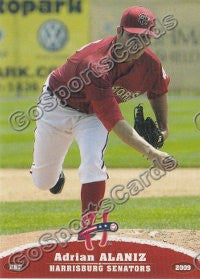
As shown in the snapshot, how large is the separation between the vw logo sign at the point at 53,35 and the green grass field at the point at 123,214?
1384 centimetres

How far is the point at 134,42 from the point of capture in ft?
14.5

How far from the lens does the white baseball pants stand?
15.7 feet

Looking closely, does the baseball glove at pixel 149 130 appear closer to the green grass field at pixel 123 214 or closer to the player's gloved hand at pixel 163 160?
the player's gloved hand at pixel 163 160

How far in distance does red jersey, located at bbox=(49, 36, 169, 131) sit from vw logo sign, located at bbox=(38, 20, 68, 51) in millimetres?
16526

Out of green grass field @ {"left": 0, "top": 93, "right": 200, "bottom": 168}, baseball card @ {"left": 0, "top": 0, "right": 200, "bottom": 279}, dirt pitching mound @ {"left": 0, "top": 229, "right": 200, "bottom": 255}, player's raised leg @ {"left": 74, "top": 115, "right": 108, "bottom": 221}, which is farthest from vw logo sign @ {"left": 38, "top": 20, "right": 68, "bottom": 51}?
player's raised leg @ {"left": 74, "top": 115, "right": 108, "bottom": 221}

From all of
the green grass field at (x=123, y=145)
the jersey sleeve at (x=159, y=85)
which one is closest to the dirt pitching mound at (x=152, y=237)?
the jersey sleeve at (x=159, y=85)

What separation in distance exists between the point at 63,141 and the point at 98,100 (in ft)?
2.95

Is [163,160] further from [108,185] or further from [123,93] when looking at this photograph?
[108,185]

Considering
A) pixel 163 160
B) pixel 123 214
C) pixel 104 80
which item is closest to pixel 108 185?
pixel 123 214

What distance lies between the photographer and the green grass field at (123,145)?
11.2m

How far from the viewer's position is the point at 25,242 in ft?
18.2

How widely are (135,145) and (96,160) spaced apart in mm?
588

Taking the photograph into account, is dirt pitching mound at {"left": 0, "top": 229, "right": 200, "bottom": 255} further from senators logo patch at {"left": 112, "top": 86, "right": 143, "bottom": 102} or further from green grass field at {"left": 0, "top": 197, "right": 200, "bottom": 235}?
senators logo patch at {"left": 112, "top": 86, "right": 143, "bottom": 102}

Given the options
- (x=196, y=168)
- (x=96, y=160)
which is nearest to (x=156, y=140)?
(x=96, y=160)
